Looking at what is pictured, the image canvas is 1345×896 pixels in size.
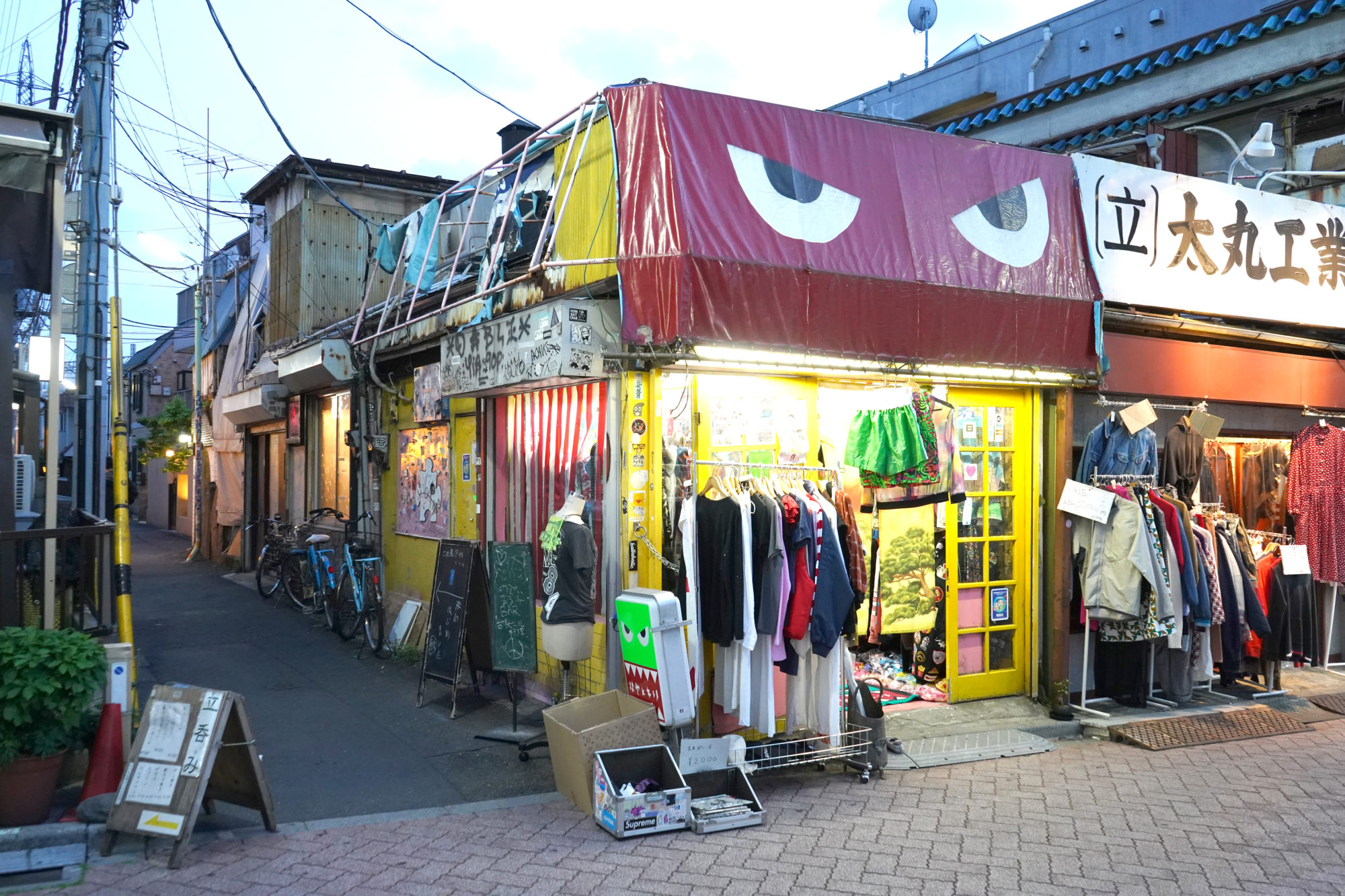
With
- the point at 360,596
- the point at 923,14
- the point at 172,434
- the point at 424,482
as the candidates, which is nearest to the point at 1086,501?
the point at 424,482

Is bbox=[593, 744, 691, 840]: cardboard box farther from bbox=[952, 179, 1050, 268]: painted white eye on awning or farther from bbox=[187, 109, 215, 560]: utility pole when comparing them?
→ bbox=[187, 109, 215, 560]: utility pole

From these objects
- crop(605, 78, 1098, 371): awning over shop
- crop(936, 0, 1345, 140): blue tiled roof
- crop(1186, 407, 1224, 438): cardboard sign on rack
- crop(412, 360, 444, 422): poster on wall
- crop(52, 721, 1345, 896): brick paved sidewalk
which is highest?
crop(936, 0, 1345, 140): blue tiled roof

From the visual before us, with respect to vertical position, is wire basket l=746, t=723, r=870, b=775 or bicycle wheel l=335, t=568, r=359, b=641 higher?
bicycle wheel l=335, t=568, r=359, b=641

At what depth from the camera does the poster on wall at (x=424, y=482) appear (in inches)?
427

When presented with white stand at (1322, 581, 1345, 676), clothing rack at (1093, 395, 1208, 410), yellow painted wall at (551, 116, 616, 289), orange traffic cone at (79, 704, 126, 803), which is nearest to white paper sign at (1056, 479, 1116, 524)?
clothing rack at (1093, 395, 1208, 410)

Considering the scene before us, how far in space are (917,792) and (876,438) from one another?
8.37 feet

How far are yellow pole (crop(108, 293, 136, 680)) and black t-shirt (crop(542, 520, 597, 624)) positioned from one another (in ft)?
9.48

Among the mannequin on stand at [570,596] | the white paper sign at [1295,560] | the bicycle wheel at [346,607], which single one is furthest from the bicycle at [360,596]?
the white paper sign at [1295,560]

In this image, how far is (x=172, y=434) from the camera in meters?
26.7

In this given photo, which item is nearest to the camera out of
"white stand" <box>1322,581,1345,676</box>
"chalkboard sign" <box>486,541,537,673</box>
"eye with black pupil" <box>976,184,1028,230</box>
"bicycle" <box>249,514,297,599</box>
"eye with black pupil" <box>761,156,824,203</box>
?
"eye with black pupil" <box>761,156,824,203</box>

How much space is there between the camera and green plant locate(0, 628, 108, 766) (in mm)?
5203

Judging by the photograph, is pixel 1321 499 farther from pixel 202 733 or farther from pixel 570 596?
pixel 202 733

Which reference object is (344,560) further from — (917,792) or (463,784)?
(917,792)

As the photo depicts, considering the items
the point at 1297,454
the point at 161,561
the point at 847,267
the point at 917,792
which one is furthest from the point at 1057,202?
the point at 161,561
